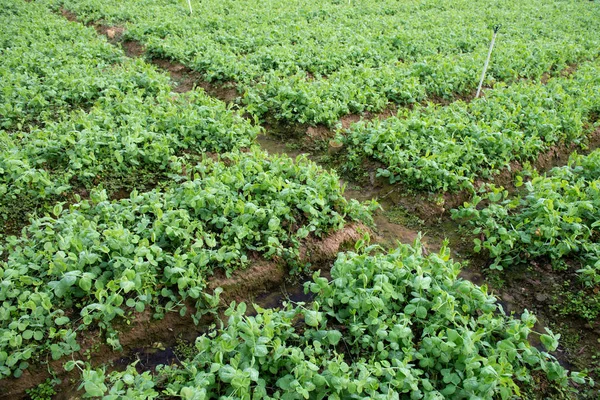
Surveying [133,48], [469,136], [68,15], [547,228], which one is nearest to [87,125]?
[469,136]

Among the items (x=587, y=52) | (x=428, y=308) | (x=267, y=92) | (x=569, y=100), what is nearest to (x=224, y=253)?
(x=428, y=308)

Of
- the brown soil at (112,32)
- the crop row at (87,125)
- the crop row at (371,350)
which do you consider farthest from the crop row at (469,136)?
the brown soil at (112,32)

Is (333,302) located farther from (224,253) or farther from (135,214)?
(135,214)

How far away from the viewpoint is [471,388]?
291 cm

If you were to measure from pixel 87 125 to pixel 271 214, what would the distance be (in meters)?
3.02

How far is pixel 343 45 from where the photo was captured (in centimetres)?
998

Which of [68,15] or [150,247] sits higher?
[150,247]

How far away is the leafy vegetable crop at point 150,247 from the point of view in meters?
3.40

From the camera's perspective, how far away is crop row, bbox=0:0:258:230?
5184 mm

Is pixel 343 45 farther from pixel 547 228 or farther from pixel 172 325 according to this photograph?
pixel 172 325

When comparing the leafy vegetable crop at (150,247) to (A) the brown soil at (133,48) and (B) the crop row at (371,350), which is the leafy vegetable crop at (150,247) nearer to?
(B) the crop row at (371,350)

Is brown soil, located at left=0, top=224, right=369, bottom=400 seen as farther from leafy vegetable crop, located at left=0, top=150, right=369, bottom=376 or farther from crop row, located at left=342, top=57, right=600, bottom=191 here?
crop row, located at left=342, top=57, right=600, bottom=191

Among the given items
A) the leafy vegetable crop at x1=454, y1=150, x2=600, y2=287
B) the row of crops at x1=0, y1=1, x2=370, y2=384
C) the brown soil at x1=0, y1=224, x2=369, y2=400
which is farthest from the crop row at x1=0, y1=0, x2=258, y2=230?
the leafy vegetable crop at x1=454, y1=150, x2=600, y2=287

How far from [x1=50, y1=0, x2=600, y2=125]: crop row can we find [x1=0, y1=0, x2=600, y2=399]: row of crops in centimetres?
7
